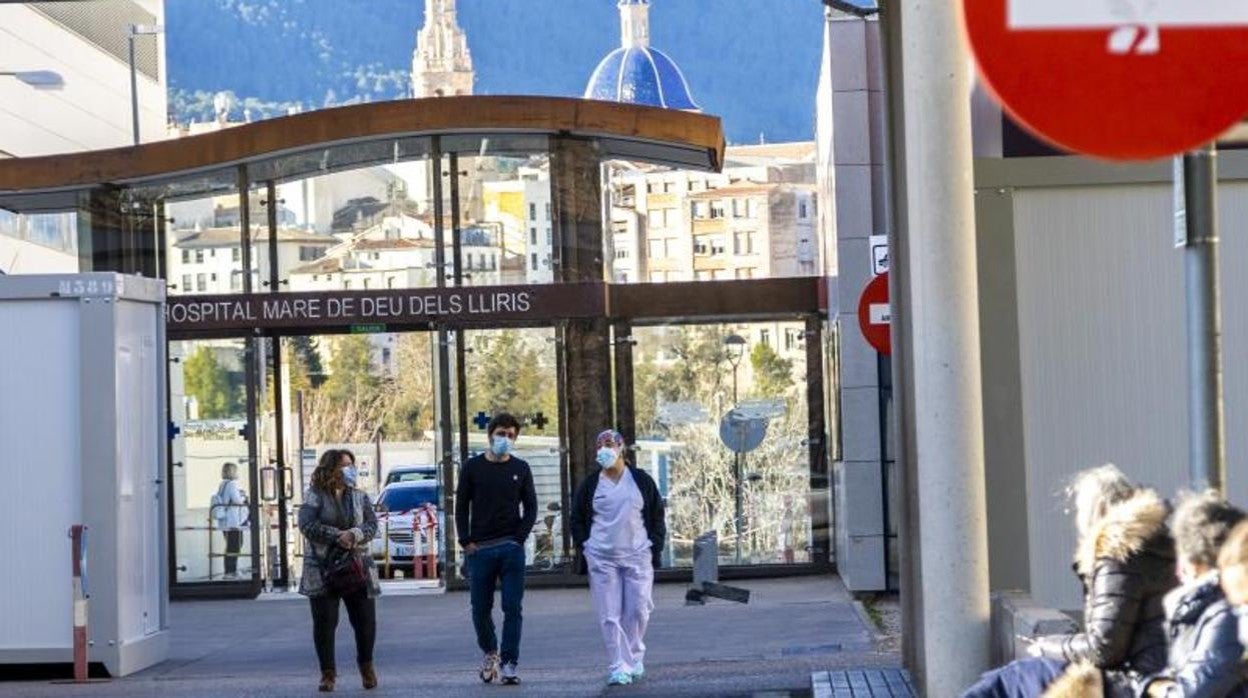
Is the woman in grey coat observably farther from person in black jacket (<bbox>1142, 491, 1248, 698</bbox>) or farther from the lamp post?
the lamp post

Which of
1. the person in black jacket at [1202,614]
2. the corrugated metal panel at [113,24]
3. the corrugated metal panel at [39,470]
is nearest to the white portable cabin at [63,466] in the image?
the corrugated metal panel at [39,470]

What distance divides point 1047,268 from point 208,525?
13.5 m

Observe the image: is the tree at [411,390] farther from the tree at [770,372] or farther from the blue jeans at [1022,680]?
the blue jeans at [1022,680]

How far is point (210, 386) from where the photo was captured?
21797 mm

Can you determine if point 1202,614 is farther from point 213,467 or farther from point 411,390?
point 213,467

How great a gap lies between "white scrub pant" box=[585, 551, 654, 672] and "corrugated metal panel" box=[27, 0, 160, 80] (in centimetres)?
3761

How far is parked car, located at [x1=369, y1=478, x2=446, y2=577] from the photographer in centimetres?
2183

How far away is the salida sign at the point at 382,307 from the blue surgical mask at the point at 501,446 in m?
7.43

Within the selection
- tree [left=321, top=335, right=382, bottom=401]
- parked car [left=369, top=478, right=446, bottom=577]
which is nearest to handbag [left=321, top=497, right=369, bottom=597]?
parked car [left=369, top=478, right=446, bottom=577]

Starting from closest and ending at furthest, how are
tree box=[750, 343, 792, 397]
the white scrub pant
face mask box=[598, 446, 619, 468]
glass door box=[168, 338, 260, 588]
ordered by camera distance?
the white scrub pant
face mask box=[598, 446, 619, 468]
glass door box=[168, 338, 260, 588]
tree box=[750, 343, 792, 397]

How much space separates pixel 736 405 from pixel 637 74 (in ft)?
62.0

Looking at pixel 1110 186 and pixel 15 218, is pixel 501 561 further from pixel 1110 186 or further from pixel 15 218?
pixel 15 218

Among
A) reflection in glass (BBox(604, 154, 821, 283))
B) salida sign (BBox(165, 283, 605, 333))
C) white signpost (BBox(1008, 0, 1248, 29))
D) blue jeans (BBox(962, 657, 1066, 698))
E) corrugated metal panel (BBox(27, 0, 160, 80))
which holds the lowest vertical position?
blue jeans (BBox(962, 657, 1066, 698))

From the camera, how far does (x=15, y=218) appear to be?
130ft
